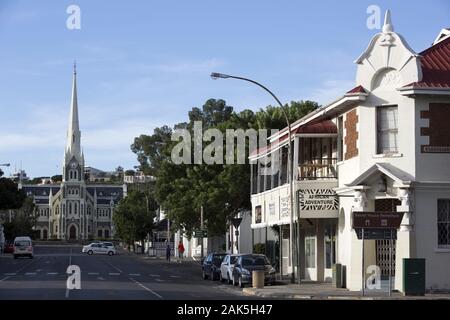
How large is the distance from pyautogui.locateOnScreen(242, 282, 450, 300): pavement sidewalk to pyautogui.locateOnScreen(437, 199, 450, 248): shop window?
2.24 m

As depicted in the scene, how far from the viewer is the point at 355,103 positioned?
36062 mm

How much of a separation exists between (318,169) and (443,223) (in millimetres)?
8623

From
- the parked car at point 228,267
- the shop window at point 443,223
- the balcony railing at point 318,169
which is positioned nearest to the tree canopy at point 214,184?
the parked car at point 228,267

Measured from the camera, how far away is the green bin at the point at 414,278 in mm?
32406

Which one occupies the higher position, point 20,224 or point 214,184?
point 214,184

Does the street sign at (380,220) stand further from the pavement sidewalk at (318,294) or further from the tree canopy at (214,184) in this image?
the tree canopy at (214,184)

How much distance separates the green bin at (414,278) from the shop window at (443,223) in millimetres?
2386

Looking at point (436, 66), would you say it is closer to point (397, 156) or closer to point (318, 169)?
point (397, 156)

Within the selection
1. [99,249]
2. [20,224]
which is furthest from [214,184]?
[20,224]

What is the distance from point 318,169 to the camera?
42094mm

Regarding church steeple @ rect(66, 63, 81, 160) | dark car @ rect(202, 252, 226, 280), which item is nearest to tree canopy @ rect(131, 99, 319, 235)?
dark car @ rect(202, 252, 226, 280)

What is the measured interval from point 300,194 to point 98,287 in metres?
9.32
